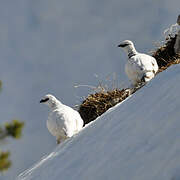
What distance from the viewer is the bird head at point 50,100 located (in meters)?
9.03

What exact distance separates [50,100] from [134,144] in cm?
485

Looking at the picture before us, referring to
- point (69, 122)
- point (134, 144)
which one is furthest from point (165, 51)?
point (134, 144)

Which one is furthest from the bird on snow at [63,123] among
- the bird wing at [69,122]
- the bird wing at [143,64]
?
the bird wing at [143,64]

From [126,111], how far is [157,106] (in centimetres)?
91

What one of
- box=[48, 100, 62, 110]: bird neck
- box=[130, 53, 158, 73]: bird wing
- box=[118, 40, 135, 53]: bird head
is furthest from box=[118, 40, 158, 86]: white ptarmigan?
box=[48, 100, 62, 110]: bird neck

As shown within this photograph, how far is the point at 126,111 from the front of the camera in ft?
18.4

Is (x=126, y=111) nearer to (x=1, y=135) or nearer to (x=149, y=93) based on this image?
(x=149, y=93)

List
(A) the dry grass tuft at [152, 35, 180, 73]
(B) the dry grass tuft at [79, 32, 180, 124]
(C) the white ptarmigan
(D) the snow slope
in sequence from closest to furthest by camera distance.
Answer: (D) the snow slope, (C) the white ptarmigan, (B) the dry grass tuft at [79, 32, 180, 124], (A) the dry grass tuft at [152, 35, 180, 73]

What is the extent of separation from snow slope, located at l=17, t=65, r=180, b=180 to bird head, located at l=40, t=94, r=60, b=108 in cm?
237

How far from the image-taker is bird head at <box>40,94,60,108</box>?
9031 mm

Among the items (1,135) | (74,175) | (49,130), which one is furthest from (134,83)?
(74,175)

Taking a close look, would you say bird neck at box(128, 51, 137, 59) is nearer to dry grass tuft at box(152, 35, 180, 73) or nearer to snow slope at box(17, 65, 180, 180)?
dry grass tuft at box(152, 35, 180, 73)

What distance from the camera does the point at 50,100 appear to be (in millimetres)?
9086

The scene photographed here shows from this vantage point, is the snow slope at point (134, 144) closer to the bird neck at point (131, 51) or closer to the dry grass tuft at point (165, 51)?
the bird neck at point (131, 51)
